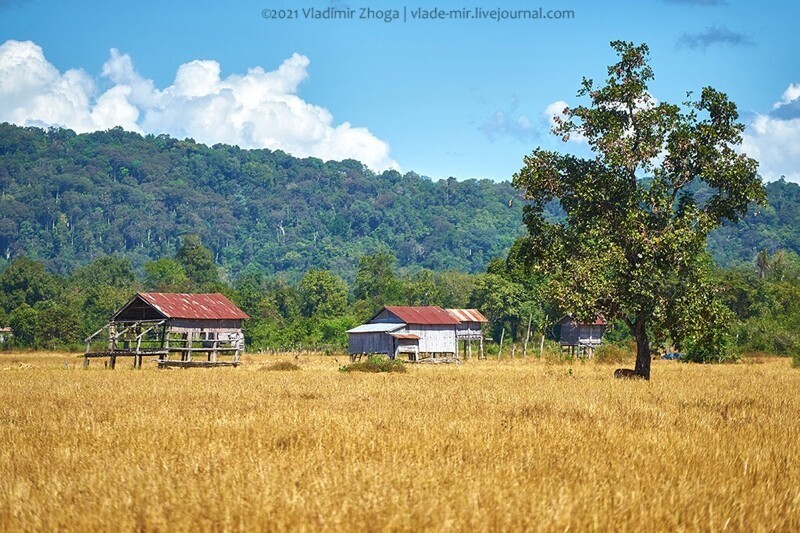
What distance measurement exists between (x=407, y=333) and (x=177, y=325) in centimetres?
2309

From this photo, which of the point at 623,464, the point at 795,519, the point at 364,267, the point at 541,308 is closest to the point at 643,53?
the point at 623,464

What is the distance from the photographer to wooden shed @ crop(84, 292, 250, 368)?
54906 millimetres

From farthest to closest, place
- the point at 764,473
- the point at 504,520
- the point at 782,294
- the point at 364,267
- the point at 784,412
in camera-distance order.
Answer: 1. the point at 364,267
2. the point at 782,294
3. the point at 784,412
4. the point at 764,473
5. the point at 504,520

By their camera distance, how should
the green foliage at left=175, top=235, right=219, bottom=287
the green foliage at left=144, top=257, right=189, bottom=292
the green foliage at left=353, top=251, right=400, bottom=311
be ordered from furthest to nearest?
the green foliage at left=175, top=235, right=219, bottom=287 < the green foliage at left=144, top=257, right=189, bottom=292 < the green foliage at left=353, top=251, right=400, bottom=311

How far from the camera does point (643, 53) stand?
36.2 metres

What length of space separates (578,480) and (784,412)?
36.7 ft

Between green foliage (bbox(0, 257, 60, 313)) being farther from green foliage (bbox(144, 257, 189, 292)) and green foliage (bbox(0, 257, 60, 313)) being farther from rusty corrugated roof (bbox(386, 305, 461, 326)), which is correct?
rusty corrugated roof (bbox(386, 305, 461, 326))

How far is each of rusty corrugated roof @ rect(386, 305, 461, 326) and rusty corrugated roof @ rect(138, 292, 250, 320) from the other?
17.6 metres

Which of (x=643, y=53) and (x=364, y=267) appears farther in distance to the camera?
(x=364, y=267)

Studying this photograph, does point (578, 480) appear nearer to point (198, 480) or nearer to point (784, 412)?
point (198, 480)

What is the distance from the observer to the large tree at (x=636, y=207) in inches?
1315

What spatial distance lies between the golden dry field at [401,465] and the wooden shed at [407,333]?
51.8 metres

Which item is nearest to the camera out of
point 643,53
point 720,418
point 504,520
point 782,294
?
point 504,520

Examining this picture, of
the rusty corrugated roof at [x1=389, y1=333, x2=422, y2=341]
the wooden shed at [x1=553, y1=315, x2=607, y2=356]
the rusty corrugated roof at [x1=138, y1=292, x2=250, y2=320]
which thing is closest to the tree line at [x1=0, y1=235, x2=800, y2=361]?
the wooden shed at [x1=553, y1=315, x2=607, y2=356]
